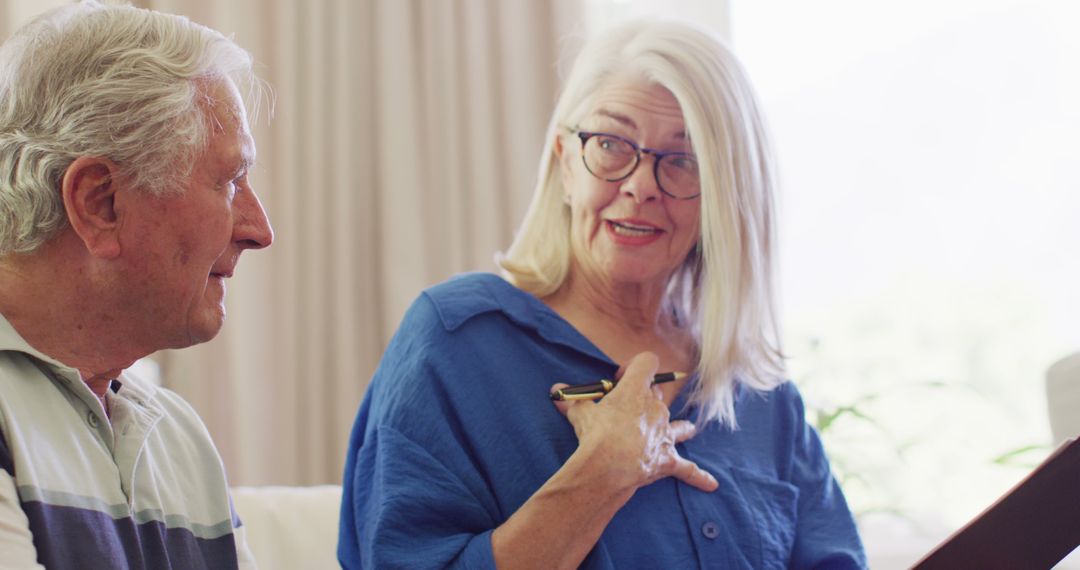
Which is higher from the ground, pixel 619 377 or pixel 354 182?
pixel 354 182

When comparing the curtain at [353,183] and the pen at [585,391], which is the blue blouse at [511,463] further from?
the curtain at [353,183]

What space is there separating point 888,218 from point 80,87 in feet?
7.49

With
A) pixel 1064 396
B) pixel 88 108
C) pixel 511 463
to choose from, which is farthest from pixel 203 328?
pixel 1064 396

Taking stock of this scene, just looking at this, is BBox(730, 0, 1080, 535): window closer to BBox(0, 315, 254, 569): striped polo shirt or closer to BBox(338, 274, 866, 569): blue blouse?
BBox(338, 274, 866, 569): blue blouse

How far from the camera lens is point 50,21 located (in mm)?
1171

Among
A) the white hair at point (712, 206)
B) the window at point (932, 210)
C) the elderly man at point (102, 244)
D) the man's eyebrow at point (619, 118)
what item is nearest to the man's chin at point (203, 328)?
the elderly man at point (102, 244)

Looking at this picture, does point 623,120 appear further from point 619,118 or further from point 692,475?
point 692,475

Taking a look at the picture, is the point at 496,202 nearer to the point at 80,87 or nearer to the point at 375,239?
the point at 375,239

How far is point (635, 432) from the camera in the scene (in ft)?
5.25

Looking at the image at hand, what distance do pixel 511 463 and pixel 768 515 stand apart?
→ 1.35ft

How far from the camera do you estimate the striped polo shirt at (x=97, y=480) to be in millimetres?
1056

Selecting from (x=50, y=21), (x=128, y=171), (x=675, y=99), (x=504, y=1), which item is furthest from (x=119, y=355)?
(x=504, y=1)

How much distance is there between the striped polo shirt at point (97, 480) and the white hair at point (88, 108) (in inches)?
5.0

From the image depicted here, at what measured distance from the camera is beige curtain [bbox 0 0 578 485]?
2799 mm
